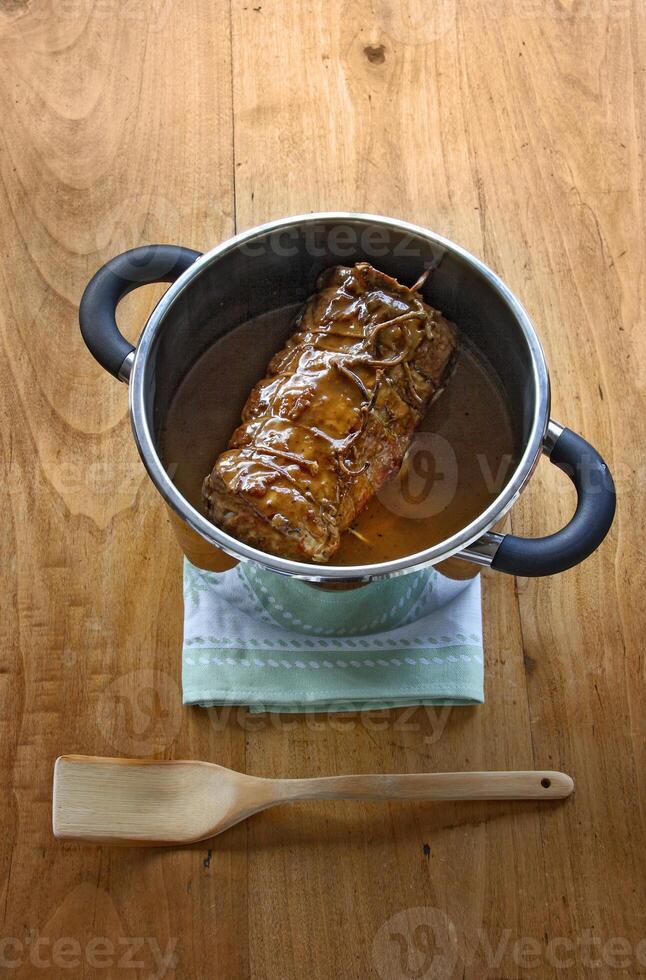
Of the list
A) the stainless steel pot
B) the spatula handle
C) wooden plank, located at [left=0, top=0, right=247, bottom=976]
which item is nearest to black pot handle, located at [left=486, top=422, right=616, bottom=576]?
the stainless steel pot

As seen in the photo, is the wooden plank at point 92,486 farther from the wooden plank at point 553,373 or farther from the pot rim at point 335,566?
the pot rim at point 335,566

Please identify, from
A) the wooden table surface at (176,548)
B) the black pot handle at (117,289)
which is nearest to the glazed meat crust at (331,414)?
the black pot handle at (117,289)

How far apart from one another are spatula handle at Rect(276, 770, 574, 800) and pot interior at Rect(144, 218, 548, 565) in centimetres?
24

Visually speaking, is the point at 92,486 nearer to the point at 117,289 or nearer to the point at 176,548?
the point at 176,548

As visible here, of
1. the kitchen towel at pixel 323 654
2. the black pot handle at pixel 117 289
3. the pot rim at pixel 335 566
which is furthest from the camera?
the kitchen towel at pixel 323 654

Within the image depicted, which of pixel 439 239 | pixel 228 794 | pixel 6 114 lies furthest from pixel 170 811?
pixel 6 114

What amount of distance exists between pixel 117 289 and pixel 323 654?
448 millimetres

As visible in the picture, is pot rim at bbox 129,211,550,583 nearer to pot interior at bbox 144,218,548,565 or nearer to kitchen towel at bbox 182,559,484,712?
pot interior at bbox 144,218,548,565

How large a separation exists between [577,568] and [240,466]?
1.46 feet

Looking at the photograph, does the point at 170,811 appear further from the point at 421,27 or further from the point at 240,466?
the point at 421,27

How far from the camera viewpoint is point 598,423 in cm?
119

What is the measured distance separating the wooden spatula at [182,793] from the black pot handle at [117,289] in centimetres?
41

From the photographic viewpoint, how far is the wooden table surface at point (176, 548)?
1017mm

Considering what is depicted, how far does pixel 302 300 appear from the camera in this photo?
1.07 metres
